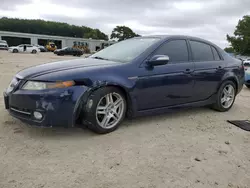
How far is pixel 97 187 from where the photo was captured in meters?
2.30

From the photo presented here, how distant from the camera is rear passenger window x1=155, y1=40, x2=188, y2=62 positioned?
414 centimetres

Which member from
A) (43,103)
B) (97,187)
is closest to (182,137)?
(97,187)

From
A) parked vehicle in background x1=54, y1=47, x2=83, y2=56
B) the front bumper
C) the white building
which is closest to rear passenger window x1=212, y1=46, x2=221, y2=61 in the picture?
the front bumper

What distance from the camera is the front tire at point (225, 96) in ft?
16.2

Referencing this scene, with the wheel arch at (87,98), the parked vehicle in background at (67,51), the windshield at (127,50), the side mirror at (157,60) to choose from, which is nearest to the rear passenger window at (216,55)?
the windshield at (127,50)

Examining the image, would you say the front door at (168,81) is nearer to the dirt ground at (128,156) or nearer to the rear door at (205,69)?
the rear door at (205,69)

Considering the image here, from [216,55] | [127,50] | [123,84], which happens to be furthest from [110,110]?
[216,55]

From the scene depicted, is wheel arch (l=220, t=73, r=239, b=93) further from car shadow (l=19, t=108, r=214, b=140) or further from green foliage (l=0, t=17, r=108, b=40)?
green foliage (l=0, t=17, r=108, b=40)

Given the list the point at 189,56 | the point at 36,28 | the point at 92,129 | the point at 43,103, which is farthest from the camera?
the point at 36,28

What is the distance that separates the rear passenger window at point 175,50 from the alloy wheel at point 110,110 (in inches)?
40.2

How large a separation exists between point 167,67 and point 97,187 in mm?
2331

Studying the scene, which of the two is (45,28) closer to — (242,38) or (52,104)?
(242,38)

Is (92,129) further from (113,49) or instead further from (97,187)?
(113,49)

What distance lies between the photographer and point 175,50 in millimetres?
4309
